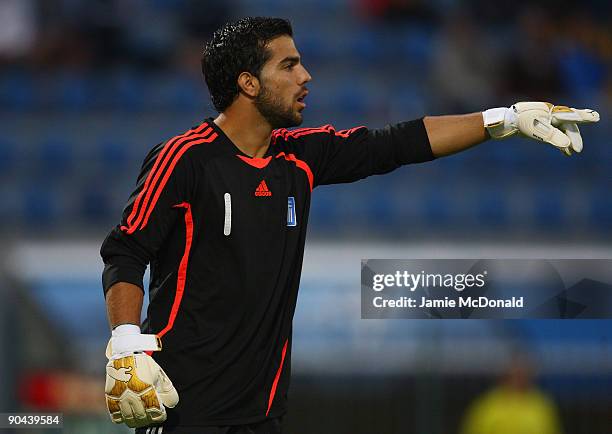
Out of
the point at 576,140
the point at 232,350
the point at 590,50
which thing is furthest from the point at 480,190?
the point at 232,350

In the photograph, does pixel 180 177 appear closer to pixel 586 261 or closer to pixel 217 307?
pixel 217 307

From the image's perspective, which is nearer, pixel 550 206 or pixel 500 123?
pixel 500 123

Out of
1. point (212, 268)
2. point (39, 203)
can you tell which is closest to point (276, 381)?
point (212, 268)

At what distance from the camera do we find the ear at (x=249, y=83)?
259 cm

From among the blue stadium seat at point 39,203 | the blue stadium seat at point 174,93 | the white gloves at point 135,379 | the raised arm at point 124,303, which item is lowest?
the white gloves at point 135,379

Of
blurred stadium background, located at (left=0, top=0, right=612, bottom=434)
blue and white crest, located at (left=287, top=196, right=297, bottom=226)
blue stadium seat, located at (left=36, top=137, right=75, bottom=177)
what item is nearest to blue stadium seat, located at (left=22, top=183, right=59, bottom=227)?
blurred stadium background, located at (left=0, top=0, right=612, bottom=434)

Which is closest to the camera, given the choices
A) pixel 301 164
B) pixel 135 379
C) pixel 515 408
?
pixel 135 379

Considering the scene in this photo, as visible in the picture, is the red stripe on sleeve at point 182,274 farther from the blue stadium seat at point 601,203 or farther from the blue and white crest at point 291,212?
the blue stadium seat at point 601,203

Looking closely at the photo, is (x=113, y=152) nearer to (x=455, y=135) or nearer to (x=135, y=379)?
(x=455, y=135)

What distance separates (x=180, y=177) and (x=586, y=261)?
139cm

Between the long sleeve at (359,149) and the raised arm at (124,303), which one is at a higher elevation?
the long sleeve at (359,149)

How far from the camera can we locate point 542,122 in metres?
2.67

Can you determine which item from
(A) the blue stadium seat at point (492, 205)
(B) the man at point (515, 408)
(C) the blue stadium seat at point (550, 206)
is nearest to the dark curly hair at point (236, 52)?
(B) the man at point (515, 408)

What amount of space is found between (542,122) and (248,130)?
29.1 inches
